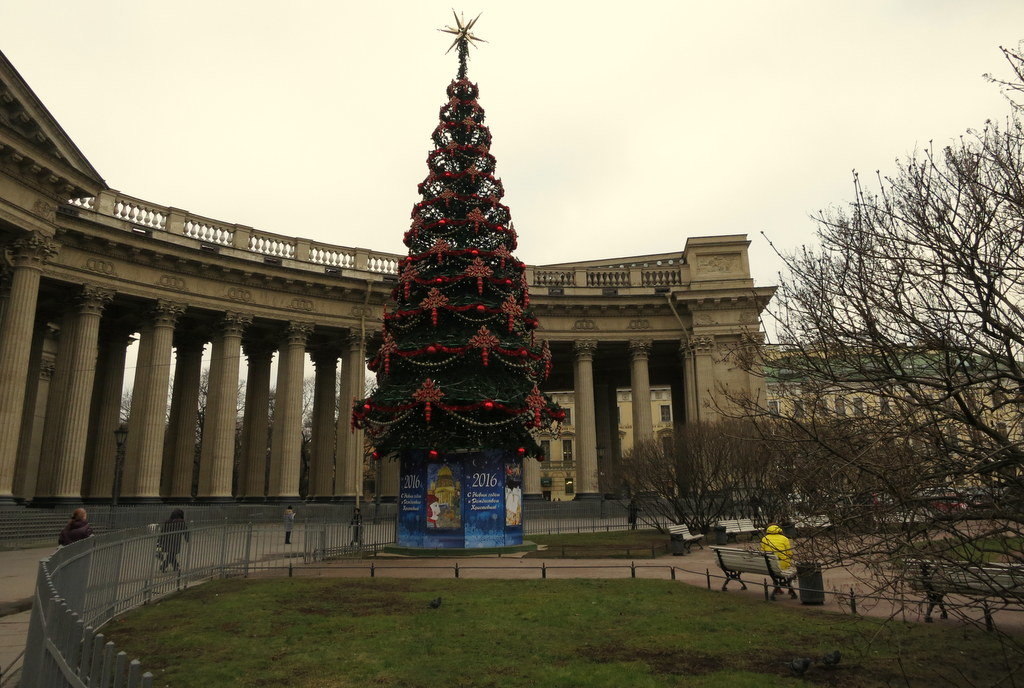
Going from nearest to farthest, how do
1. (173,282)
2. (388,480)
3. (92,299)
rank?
1. (92,299)
2. (173,282)
3. (388,480)

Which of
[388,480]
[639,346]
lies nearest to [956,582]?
[388,480]

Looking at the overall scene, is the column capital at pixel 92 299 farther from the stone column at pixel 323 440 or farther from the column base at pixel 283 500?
the stone column at pixel 323 440

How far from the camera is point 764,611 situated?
10984 mm

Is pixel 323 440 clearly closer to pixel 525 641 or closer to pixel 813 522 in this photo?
pixel 525 641

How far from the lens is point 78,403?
28.0 m

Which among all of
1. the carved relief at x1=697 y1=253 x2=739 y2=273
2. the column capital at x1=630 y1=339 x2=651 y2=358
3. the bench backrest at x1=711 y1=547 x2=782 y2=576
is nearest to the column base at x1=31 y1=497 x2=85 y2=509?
the bench backrest at x1=711 y1=547 x2=782 y2=576

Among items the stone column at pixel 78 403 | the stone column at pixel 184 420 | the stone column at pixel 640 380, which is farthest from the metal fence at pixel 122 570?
the stone column at pixel 640 380

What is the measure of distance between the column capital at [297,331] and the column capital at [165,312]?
5.22m

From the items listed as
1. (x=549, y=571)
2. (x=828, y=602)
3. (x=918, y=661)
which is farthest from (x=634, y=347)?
(x=918, y=661)

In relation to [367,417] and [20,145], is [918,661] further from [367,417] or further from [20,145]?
[20,145]

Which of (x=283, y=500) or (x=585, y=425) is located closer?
(x=283, y=500)

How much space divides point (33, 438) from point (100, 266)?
10026 millimetres

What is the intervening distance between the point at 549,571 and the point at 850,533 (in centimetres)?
987

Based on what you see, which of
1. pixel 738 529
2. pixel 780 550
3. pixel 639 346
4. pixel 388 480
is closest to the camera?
pixel 780 550
